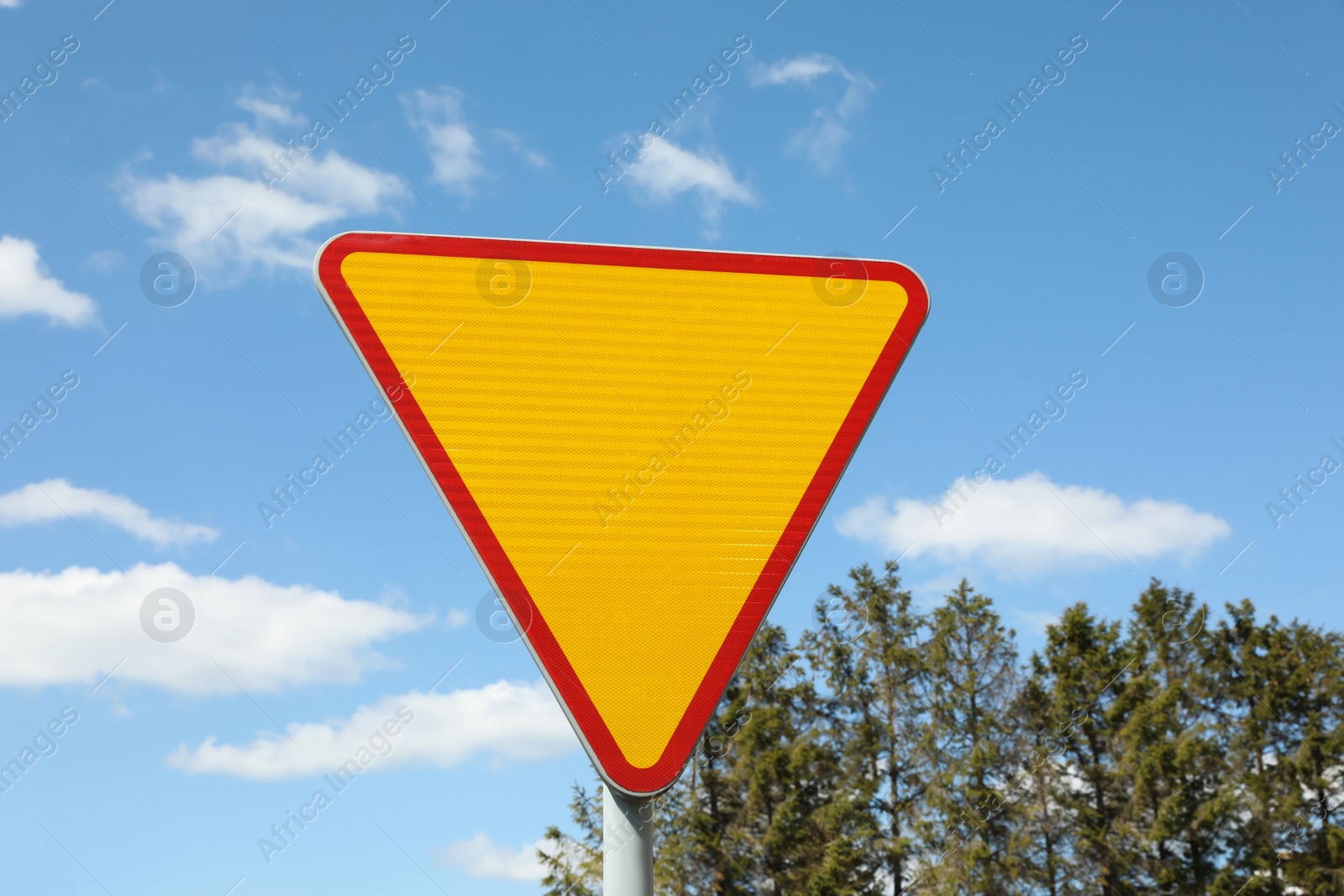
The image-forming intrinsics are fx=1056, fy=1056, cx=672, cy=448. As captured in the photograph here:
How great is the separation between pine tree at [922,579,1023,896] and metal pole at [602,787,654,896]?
98.5 ft

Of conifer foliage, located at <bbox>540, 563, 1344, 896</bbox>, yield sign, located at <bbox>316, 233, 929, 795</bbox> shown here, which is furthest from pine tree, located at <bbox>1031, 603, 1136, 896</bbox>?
yield sign, located at <bbox>316, 233, 929, 795</bbox>

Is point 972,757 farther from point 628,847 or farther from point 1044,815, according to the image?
point 628,847

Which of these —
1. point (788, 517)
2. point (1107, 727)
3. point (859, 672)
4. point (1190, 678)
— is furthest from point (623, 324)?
point (1190, 678)

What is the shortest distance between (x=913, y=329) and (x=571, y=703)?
0.96 m

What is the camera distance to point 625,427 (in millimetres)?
1811

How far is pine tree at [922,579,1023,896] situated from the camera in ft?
95.6

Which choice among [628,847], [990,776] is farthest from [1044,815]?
[628,847]

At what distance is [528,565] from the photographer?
5.81 ft

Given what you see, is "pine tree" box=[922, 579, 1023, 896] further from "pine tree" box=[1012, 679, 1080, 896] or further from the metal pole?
the metal pole

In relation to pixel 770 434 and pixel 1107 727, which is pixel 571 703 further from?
pixel 1107 727

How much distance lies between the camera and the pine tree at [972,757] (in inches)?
1147

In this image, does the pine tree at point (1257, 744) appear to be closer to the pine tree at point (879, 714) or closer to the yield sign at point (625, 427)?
the pine tree at point (879, 714)

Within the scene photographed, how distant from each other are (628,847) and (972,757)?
30.5 m

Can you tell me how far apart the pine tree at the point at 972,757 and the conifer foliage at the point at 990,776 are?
5cm
